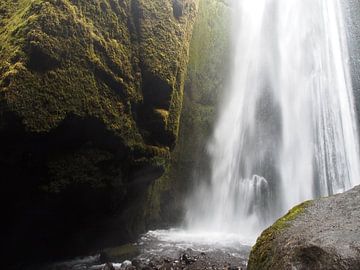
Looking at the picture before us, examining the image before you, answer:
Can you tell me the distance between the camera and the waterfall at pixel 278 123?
1232 centimetres

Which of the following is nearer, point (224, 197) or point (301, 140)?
point (224, 197)

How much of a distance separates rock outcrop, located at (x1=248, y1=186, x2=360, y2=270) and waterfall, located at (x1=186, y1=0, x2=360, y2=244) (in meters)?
6.69

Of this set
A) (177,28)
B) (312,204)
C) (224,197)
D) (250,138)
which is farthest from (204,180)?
(312,204)

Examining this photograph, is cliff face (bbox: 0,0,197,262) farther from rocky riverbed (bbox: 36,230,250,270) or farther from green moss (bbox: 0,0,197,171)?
rocky riverbed (bbox: 36,230,250,270)

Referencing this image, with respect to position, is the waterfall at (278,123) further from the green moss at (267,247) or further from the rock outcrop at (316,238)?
the green moss at (267,247)

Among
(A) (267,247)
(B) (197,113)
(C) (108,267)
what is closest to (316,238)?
(A) (267,247)

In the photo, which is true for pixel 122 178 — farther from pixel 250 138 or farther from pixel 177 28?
pixel 250 138

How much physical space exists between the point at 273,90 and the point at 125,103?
8.62 metres

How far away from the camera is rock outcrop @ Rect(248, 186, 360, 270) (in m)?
3.15

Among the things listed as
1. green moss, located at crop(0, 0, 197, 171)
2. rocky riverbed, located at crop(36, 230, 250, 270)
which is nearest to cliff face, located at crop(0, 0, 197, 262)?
green moss, located at crop(0, 0, 197, 171)

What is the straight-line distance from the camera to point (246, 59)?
14.7 meters

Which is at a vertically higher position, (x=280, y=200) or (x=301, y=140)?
(x=301, y=140)

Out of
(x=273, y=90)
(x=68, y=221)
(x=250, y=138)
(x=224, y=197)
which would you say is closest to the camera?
(x=68, y=221)

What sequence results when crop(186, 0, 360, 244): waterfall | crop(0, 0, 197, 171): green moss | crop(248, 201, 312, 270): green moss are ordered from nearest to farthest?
1. crop(248, 201, 312, 270): green moss
2. crop(0, 0, 197, 171): green moss
3. crop(186, 0, 360, 244): waterfall
